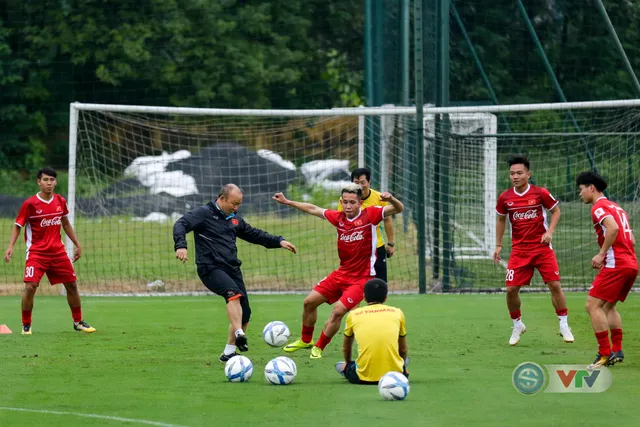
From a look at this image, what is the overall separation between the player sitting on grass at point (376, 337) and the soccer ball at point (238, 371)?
0.85 m

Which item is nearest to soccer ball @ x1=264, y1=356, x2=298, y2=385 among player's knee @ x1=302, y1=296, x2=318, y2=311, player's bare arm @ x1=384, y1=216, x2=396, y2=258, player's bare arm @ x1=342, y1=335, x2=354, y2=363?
player's bare arm @ x1=342, y1=335, x2=354, y2=363

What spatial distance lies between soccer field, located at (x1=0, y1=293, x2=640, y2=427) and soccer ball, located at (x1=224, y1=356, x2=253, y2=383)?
115 mm

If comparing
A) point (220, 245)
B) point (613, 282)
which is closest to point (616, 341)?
point (613, 282)

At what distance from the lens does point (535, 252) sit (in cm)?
1133

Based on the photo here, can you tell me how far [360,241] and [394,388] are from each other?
2652 millimetres

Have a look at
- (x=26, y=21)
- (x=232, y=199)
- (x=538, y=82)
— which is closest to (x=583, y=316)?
(x=232, y=199)

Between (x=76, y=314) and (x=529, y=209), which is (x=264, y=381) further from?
(x=76, y=314)

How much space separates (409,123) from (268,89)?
19159mm

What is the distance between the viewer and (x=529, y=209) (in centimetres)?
1132

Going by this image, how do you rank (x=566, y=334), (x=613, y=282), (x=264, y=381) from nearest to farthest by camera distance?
1. (x=264, y=381)
2. (x=613, y=282)
3. (x=566, y=334)

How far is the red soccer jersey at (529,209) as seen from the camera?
37.1ft

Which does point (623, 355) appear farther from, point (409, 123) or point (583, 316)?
point (409, 123)

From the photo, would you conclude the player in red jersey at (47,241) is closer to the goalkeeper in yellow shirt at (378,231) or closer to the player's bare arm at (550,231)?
the goalkeeper in yellow shirt at (378,231)

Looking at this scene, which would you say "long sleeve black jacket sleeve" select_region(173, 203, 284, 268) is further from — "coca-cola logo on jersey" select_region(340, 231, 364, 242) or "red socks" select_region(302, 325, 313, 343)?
"coca-cola logo on jersey" select_region(340, 231, 364, 242)
